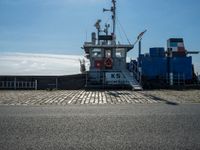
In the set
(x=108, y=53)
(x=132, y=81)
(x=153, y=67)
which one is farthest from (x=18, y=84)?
(x=153, y=67)

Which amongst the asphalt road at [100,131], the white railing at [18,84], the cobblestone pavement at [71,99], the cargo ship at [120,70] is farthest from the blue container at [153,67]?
the asphalt road at [100,131]

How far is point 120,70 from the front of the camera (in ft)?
94.1

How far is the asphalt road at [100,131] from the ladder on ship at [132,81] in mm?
14714

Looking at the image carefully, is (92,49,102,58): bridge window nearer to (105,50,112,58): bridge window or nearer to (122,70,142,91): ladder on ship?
(105,50,112,58): bridge window

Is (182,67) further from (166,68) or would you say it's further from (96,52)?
(96,52)

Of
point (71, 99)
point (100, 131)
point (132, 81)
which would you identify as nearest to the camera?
point (100, 131)

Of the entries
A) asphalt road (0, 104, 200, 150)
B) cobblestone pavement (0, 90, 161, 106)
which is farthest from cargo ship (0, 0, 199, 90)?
asphalt road (0, 104, 200, 150)

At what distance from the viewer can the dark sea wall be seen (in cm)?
2772

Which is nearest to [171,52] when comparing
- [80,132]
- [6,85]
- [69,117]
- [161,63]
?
[161,63]

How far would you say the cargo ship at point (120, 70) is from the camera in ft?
90.2

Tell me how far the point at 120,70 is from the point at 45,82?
625cm

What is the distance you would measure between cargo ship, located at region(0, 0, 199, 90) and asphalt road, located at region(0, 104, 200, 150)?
17.0 m

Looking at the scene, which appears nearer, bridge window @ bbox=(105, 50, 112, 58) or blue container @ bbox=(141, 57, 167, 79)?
blue container @ bbox=(141, 57, 167, 79)

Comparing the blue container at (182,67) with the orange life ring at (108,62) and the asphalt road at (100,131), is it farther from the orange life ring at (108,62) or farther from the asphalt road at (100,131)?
the asphalt road at (100,131)
